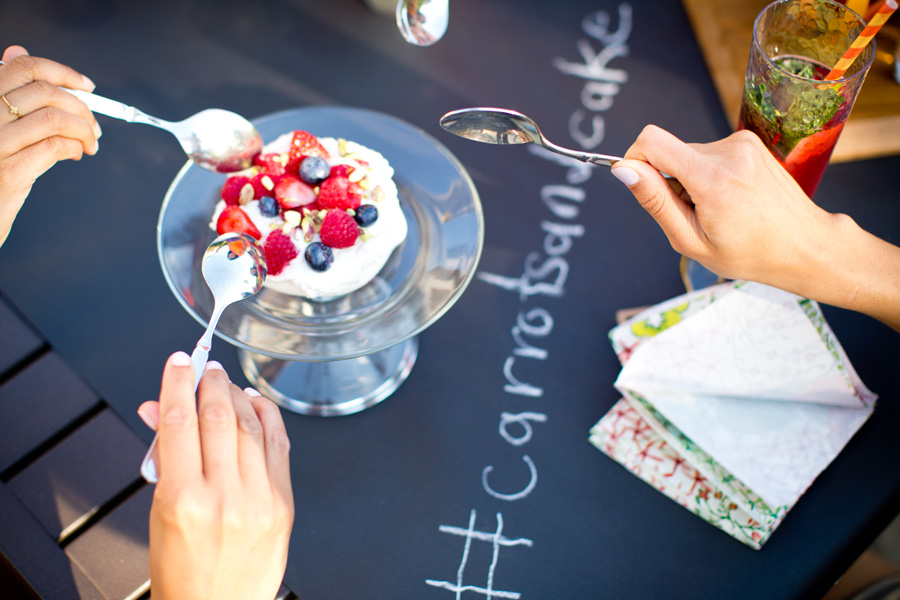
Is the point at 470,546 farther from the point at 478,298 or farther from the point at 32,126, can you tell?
the point at 32,126

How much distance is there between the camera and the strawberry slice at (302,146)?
3.24 feet

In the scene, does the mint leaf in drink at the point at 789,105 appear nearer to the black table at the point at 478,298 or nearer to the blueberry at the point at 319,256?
the black table at the point at 478,298

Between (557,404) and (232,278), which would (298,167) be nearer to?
(232,278)

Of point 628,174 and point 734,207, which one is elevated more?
point 628,174

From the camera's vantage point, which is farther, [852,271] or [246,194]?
[246,194]

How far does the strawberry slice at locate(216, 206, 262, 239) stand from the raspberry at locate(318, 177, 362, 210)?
12 centimetres

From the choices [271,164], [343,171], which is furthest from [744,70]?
[271,164]

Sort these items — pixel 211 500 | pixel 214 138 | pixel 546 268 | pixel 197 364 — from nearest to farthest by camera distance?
pixel 211 500 < pixel 197 364 < pixel 214 138 < pixel 546 268

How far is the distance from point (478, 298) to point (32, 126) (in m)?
0.72

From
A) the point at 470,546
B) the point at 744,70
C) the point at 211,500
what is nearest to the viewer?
the point at 211,500

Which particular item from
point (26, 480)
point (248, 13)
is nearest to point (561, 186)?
point (248, 13)

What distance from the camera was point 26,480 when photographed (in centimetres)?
92

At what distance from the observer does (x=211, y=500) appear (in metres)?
0.68

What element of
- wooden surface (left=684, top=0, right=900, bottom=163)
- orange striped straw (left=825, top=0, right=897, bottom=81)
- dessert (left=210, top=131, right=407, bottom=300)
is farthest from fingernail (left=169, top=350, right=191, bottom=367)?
wooden surface (left=684, top=0, right=900, bottom=163)
